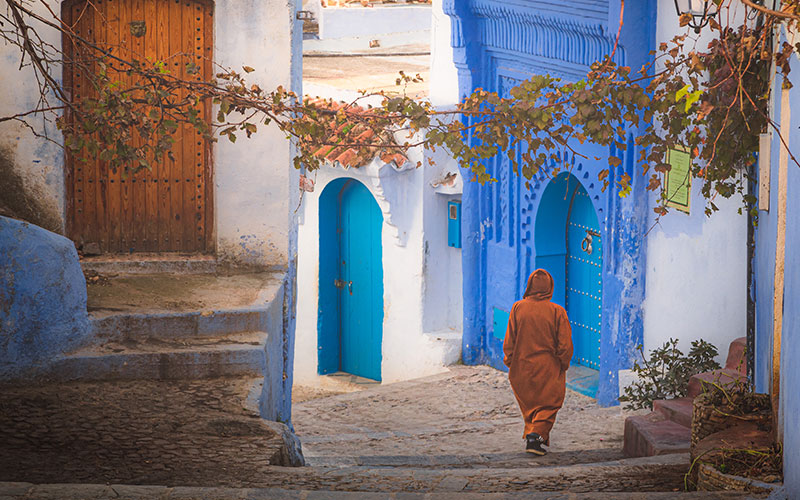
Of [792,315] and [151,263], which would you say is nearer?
[792,315]

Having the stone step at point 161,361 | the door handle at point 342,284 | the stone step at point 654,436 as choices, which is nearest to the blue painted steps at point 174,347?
the stone step at point 161,361

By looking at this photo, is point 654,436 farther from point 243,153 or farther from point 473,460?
point 243,153

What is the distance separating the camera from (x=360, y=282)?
12500mm

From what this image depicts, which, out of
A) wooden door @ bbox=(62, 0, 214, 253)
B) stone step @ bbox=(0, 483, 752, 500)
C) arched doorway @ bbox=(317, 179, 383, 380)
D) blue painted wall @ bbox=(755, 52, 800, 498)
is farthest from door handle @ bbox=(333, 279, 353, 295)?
stone step @ bbox=(0, 483, 752, 500)

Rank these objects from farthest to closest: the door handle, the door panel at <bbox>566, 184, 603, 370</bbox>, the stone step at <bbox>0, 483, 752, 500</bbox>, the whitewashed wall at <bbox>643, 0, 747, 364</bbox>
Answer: the door handle < the door panel at <bbox>566, 184, 603, 370</bbox> < the whitewashed wall at <bbox>643, 0, 747, 364</bbox> < the stone step at <bbox>0, 483, 752, 500</bbox>

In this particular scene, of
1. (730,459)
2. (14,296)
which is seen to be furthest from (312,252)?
(730,459)

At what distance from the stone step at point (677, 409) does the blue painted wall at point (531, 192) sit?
146 cm

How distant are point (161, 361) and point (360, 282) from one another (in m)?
6.24

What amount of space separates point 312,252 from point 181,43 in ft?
15.7

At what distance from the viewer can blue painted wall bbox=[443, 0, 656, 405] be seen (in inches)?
342

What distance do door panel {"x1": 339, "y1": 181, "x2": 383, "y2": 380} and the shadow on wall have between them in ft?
16.1

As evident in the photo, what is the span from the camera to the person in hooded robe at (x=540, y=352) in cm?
763

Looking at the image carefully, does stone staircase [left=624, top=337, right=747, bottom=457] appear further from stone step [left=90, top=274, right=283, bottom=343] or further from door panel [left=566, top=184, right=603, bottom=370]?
stone step [left=90, top=274, right=283, bottom=343]

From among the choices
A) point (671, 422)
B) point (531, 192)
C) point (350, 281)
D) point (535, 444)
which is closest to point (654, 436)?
point (671, 422)
